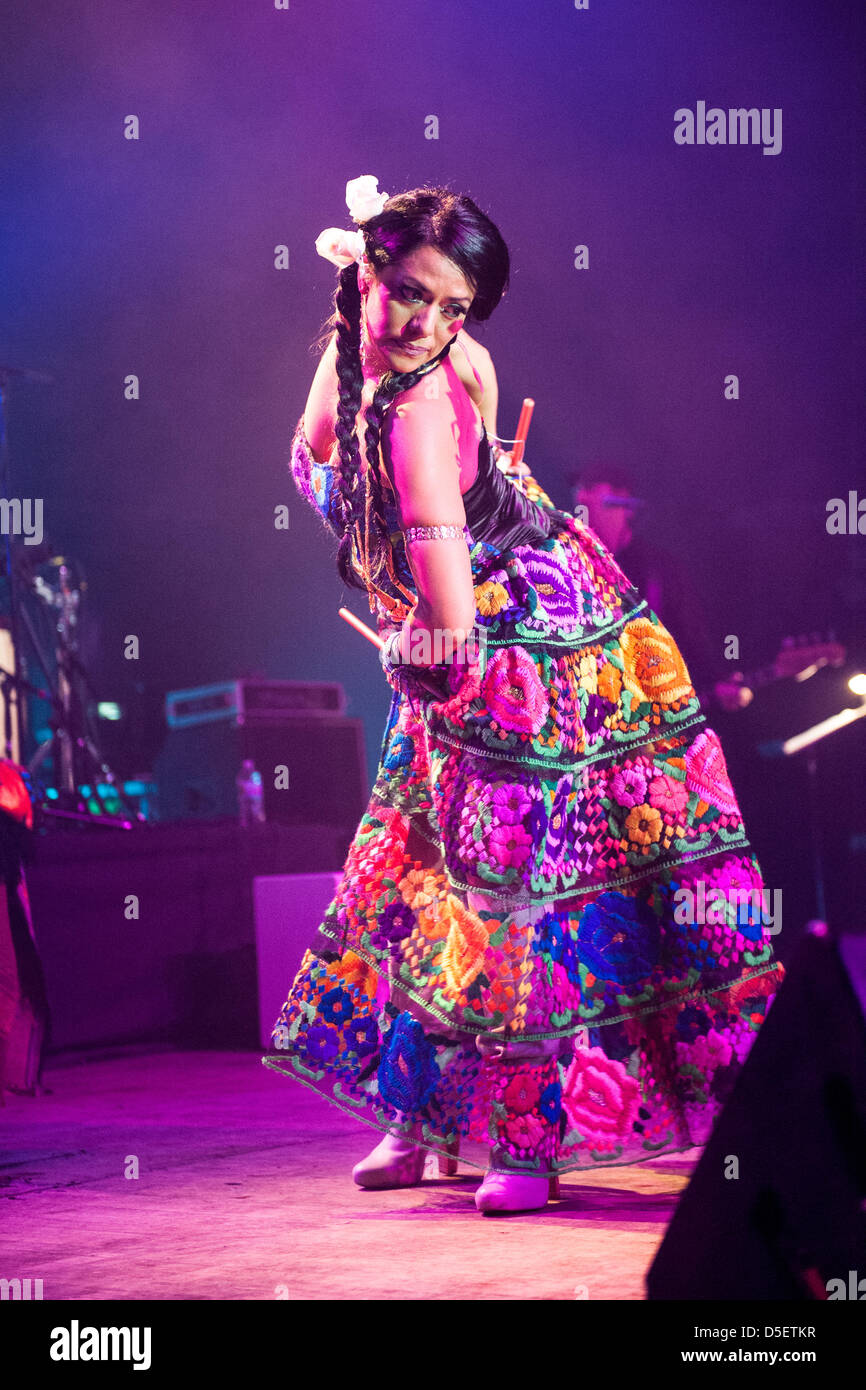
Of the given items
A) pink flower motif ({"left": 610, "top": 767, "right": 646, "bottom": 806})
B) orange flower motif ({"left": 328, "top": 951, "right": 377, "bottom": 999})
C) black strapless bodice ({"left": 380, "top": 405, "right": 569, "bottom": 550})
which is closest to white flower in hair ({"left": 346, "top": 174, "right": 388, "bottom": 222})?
black strapless bodice ({"left": 380, "top": 405, "right": 569, "bottom": 550})

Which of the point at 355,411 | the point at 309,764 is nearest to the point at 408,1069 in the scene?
the point at 355,411

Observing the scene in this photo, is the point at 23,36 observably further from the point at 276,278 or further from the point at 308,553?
the point at 308,553

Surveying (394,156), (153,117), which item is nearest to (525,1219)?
(394,156)

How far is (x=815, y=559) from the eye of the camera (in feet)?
17.8

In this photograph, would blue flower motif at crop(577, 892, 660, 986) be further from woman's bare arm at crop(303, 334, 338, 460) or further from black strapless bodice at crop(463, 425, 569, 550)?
woman's bare arm at crop(303, 334, 338, 460)

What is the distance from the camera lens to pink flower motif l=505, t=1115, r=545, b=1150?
1.82 metres

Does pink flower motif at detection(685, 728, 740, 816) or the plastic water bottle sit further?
the plastic water bottle

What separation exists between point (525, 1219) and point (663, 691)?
75 centimetres

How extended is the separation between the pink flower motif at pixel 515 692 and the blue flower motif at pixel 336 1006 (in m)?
0.49

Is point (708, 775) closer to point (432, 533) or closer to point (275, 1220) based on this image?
point (432, 533)

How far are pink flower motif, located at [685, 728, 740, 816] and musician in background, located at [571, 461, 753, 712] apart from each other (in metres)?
2.11

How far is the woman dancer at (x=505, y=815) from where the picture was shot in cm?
178

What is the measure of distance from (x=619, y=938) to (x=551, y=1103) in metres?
0.24

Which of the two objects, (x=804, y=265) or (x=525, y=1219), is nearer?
(x=525, y=1219)
